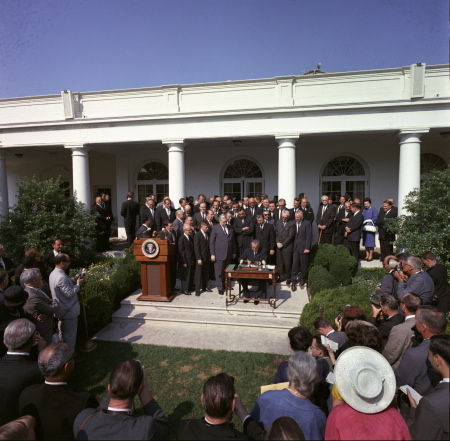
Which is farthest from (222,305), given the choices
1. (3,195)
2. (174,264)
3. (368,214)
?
(3,195)

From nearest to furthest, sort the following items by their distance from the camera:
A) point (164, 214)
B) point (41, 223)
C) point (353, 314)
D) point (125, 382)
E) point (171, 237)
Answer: point (125, 382) → point (353, 314) → point (171, 237) → point (41, 223) → point (164, 214)

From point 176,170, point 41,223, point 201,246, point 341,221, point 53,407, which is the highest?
point 176,170

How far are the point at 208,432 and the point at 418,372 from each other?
2.09 m

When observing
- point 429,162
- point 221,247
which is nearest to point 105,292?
point 221,247

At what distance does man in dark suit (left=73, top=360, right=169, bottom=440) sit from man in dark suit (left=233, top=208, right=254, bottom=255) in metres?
6.91

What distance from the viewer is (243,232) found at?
9312 millimetres

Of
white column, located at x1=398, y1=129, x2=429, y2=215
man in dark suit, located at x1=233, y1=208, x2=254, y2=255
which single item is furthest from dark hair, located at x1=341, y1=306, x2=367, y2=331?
white column, located at x1=398, y1=129, x2=429, y2=215

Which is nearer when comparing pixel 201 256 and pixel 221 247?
pixel 201 256

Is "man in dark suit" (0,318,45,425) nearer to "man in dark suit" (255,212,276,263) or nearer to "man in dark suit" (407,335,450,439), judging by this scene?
"man in dark suit" (407,335,450,439)

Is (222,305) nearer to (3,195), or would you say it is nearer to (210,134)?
(210,134)

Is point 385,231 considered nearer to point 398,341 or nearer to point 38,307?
point 398,341

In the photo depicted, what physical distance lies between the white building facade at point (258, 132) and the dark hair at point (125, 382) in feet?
31.7

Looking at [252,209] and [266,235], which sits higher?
[252,209]

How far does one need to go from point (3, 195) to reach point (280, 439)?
16431 millimetres
